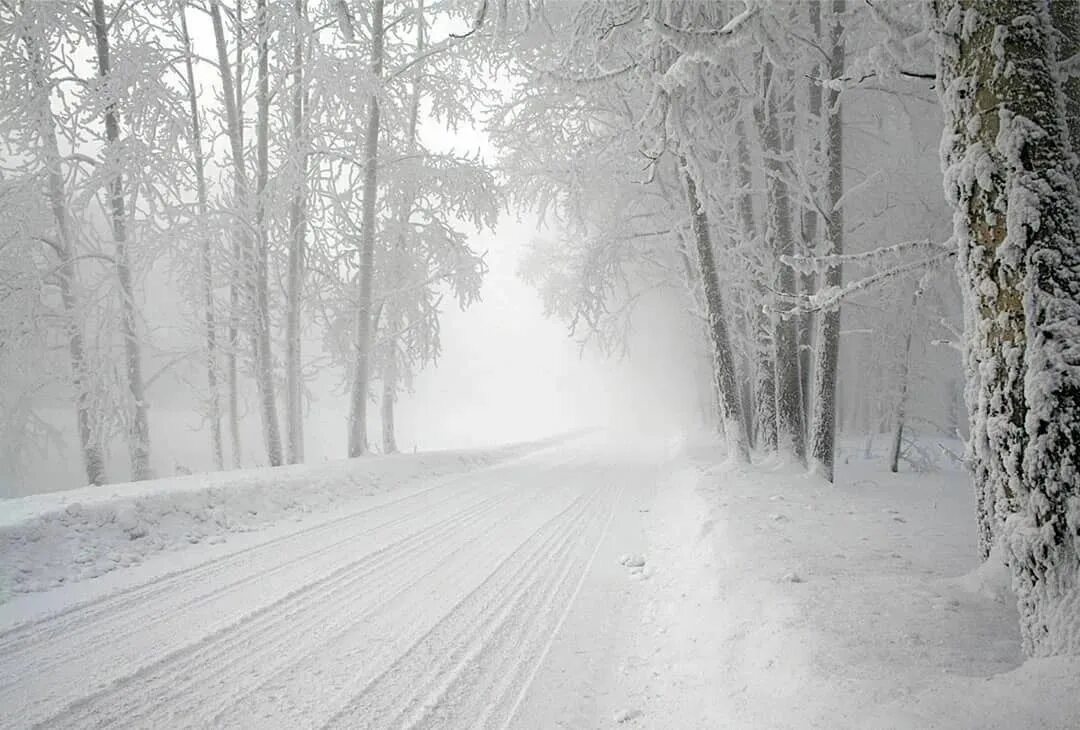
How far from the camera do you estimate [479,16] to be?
367 centimetres

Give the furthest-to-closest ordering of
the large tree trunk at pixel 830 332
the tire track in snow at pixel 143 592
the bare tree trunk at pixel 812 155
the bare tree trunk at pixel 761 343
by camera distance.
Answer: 1. the bare tree trunk at pixel 761 343
2. the bare tree trunk at pixel 812 155
3. the large tree trunk at pixel 830 332
4. the tire track in snow at pixel 143 592

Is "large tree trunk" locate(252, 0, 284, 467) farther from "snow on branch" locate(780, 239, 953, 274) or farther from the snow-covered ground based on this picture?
"snow on branch" locate(780, 239, 953, 274)

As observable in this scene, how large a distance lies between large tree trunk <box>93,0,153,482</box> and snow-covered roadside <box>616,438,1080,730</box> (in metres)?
10.2

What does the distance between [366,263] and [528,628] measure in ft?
31.4

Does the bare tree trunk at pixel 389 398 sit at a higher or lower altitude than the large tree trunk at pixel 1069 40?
lower

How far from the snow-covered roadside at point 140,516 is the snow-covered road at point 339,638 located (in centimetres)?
53

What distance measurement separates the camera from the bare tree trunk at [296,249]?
10.6 meters

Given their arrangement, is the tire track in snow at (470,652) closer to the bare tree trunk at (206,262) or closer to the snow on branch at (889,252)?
the snow on branch at (889,252)

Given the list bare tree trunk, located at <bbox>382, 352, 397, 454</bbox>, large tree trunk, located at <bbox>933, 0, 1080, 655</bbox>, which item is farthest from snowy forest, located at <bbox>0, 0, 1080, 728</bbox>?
bare tree trunk, located at <bbox>382, 352, 397, 454</bbox>

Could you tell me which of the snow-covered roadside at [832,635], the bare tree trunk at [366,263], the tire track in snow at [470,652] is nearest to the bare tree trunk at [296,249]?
the bare tree trunk at [366,263]

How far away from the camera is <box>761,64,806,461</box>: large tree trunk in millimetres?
9984

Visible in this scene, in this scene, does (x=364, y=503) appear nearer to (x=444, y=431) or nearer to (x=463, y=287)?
(x=463, y=287)

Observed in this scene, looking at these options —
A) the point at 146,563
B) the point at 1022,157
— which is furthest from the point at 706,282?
the point at 146,563

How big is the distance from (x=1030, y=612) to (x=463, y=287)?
1114 centimetres
